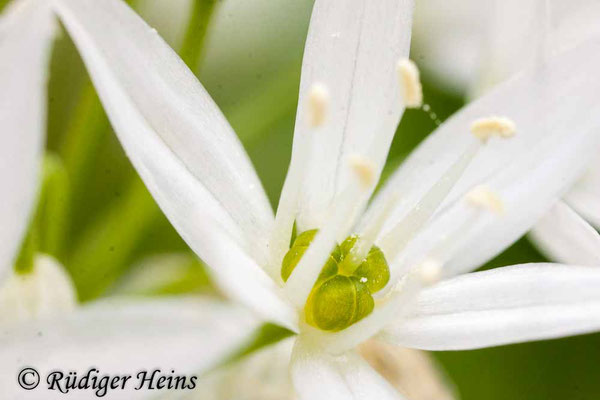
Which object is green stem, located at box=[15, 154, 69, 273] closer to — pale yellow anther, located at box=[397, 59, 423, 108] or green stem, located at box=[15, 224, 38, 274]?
green stem, located at box=[15, 224, 38, 274]

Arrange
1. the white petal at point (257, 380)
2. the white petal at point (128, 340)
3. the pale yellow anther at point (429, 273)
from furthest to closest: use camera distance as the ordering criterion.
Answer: the white petal at point (257, 380) → the pale yellow anther at point (429, 273) → the white petal at point (128, 340)

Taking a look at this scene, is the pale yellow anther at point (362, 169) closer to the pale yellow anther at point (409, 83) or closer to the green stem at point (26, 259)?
the pale yellow anther at point (409, 83)

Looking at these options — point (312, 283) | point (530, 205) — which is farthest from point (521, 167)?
point (312, 283)

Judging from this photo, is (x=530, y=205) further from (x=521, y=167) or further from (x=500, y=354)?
(x=500, y=354)

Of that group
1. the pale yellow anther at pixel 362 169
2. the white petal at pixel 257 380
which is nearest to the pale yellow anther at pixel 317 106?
the pale yellow anther at pixel 362 169

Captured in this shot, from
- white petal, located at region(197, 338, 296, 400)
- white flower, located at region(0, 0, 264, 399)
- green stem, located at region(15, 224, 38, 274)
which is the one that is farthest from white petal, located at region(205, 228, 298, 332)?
white petal, located at region(197, 338, 296, 400)
